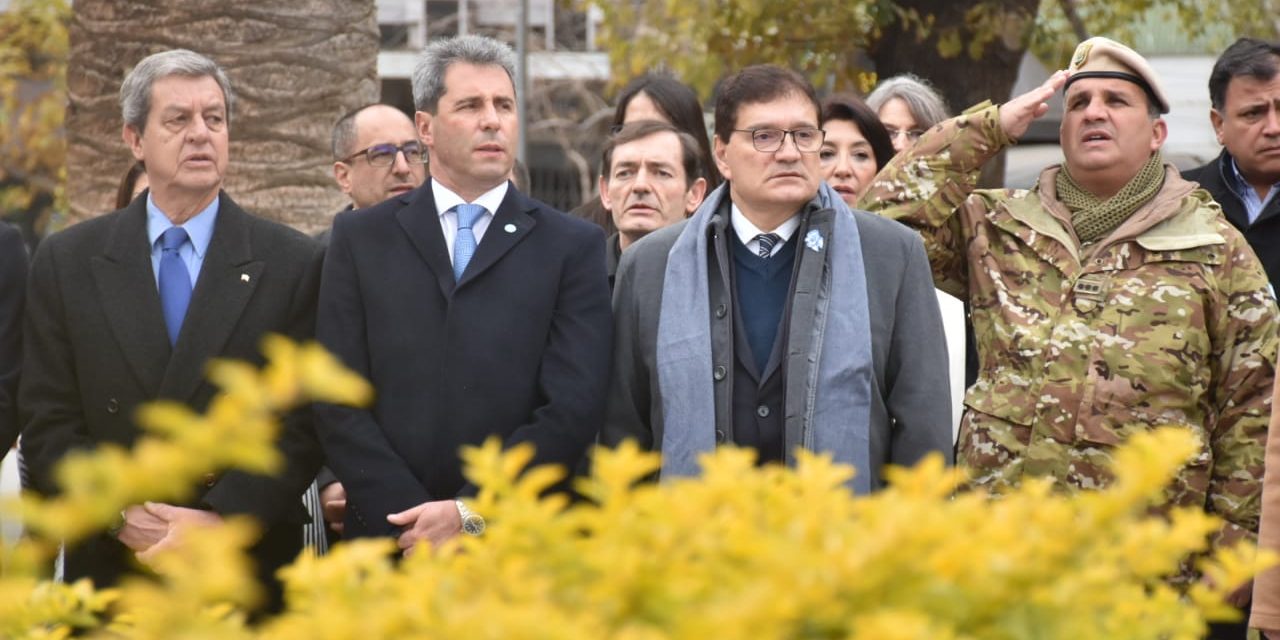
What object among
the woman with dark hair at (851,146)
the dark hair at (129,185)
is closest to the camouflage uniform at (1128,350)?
the woman with dark hair at (851,146)

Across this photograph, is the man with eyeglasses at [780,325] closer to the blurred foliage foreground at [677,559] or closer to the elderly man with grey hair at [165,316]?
the elderly man with grey hair at [165,316]

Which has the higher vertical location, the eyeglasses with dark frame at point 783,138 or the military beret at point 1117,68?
the military beret at point 1117,68

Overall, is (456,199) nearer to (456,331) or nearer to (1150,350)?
(456,331)

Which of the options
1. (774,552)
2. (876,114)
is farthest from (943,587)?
(876,114)

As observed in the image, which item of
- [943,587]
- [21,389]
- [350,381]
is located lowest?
[21,389]

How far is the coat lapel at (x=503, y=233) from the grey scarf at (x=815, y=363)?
1.51ft

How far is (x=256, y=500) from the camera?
504 cm

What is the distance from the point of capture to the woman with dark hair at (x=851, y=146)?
21.7 ft

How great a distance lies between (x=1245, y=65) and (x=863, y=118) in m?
1.32

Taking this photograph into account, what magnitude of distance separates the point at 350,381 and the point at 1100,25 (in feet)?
46.4

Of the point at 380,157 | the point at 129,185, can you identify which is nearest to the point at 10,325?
the point at 129,185

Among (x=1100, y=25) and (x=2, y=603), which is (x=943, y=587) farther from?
(x=1100, y=25)

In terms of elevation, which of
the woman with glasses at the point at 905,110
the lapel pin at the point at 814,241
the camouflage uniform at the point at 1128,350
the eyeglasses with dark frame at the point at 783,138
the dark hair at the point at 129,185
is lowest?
the camouflage uniform at the point at 1128,350

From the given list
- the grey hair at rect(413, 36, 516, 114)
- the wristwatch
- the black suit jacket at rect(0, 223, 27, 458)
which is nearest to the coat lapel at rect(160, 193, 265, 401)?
the black suit jacket at rect(0, 223, 27, 458)
